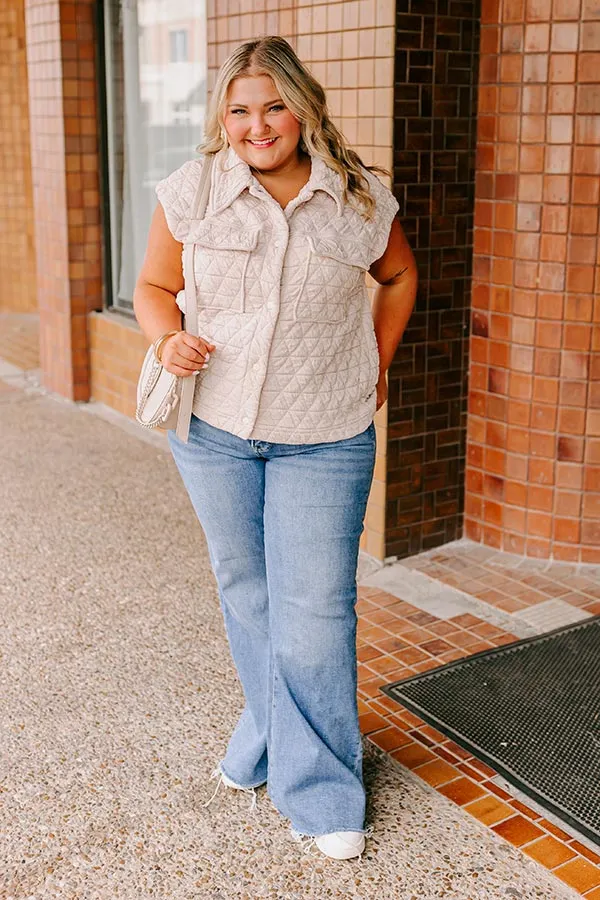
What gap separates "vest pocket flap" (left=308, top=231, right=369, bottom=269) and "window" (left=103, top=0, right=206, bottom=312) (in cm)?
378

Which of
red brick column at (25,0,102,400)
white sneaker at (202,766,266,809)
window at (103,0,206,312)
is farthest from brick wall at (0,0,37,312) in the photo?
white sneaker at (202,766,266,809)

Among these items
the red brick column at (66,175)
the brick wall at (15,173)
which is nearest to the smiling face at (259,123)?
the red brick column at (66,175)

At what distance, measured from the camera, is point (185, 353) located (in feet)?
7.95

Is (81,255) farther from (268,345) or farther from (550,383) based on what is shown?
(268,345)

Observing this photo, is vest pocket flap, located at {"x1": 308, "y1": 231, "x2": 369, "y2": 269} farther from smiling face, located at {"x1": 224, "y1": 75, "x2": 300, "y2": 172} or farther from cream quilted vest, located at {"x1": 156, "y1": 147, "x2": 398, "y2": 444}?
smiling face, located at {"x1": 224, "y1": 75, "x2": 300, "y2": 172}

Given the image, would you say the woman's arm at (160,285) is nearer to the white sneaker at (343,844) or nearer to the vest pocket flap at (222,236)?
the vest pocket flap at (222,236)

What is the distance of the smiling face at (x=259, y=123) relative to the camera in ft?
7.86

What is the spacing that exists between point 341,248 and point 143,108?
4.48 m

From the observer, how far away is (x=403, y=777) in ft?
9.99

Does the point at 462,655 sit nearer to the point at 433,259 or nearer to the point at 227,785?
the point at 227,785

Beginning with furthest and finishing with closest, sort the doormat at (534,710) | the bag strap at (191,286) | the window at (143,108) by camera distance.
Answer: the window at (143,108)
the doormat at (534,710)
the bag strap at (191,286)

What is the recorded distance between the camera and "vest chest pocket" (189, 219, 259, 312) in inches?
96.0

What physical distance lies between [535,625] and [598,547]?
24.3 inches

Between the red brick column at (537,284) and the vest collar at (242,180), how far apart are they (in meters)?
1.92
